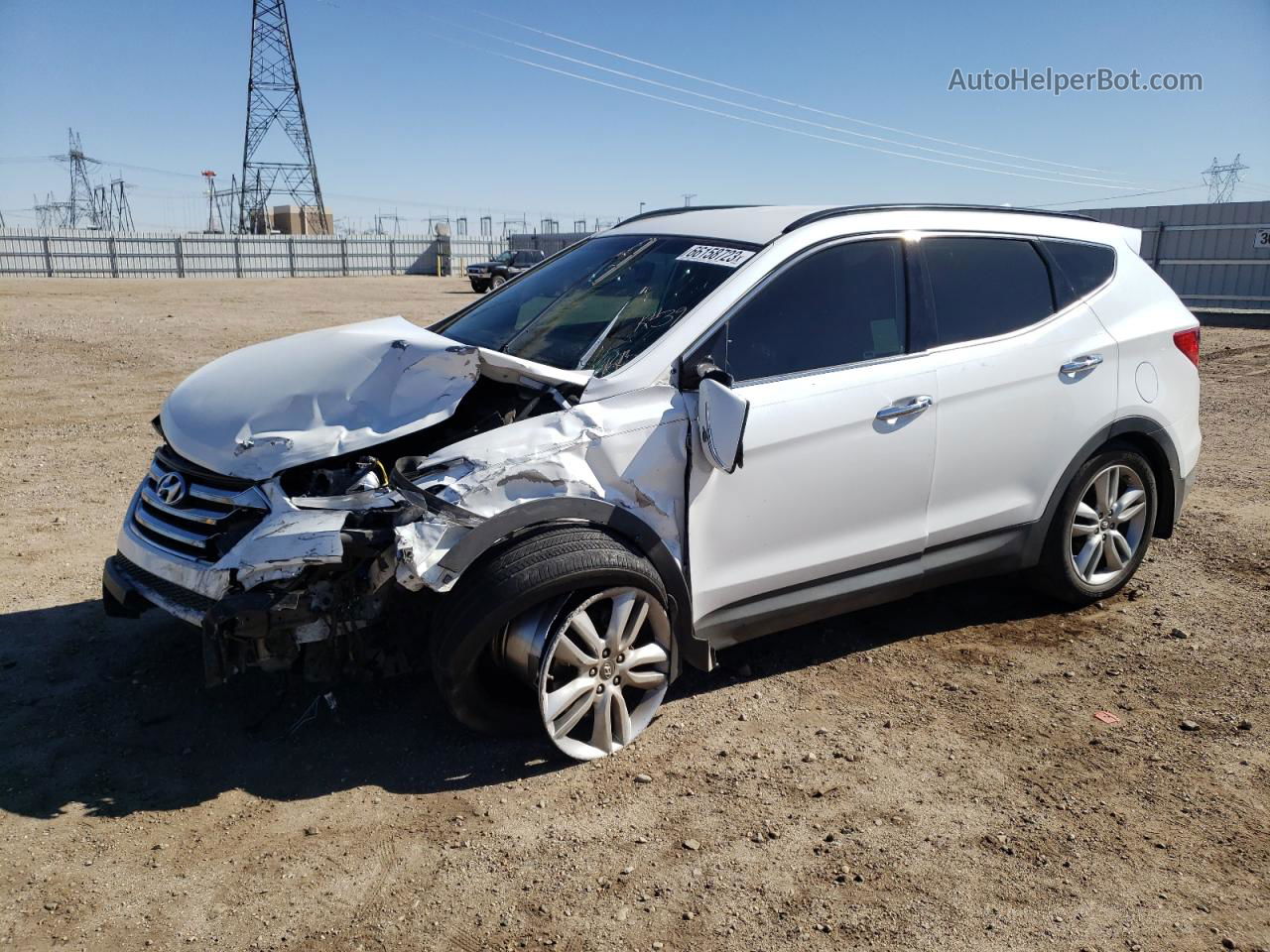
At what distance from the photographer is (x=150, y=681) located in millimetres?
4020

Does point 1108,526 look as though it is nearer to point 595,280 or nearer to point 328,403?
point 595,280

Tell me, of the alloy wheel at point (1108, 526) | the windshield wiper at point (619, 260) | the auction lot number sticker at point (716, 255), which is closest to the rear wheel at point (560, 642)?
the auction lot number sticker at point (716, 255)

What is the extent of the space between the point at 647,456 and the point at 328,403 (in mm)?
1231

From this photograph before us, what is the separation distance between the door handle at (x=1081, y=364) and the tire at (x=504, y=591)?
226 cm

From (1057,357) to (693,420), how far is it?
1940mm

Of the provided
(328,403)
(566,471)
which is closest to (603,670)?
(566,471)

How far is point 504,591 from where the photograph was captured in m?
3.15

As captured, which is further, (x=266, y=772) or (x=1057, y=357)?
(x=1057, y=357)

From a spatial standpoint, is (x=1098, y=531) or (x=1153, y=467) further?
(x=1153, y=467)

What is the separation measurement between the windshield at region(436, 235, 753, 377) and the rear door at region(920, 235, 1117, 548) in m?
1.02

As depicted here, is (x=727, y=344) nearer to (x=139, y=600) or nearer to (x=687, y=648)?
(x=687, y=648)

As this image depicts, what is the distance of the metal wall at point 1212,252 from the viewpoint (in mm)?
21422

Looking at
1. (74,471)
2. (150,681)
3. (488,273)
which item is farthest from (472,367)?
(488,273)

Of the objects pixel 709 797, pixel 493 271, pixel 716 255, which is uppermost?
pixel 493 271
